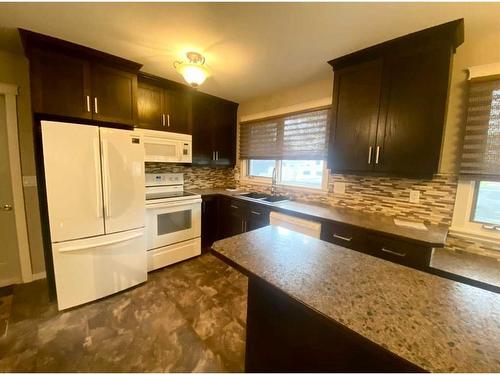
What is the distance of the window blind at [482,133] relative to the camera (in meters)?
1.44

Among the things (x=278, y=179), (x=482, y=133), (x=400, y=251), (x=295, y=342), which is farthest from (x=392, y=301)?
(x=278, y=179)

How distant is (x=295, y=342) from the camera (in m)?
0.90

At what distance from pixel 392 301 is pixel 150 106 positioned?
2.79 metres

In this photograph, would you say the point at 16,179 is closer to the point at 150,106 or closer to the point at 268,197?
the point at 150,106

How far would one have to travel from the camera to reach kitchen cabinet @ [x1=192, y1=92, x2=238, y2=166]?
2.96 m

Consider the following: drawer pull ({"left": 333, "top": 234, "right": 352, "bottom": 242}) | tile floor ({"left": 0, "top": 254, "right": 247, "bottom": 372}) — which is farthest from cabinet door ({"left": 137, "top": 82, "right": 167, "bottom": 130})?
drawer pull ({"left": 333, "top": 234, "right": 352, "bottom": 242})

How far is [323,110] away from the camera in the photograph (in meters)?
2.38

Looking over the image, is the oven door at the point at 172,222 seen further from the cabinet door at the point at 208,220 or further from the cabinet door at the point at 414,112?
the cabinet door at the point at 414,112

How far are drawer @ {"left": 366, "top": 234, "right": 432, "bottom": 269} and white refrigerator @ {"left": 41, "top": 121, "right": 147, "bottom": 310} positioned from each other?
216 centimetres

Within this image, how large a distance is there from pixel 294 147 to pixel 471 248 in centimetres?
187

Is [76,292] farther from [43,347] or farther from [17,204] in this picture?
[17,204]

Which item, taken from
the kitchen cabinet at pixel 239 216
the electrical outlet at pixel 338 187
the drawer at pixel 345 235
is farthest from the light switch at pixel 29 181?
the electrical outlet at pixel 338 187

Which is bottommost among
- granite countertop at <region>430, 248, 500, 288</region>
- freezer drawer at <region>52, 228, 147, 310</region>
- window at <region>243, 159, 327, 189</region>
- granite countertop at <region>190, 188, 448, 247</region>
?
freezer drawer at <region>52, 228, 147, 310</region>

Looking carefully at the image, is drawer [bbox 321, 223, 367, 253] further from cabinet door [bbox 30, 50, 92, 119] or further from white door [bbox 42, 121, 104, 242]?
cabinet door [bbox 30, 50, 92, 119]
